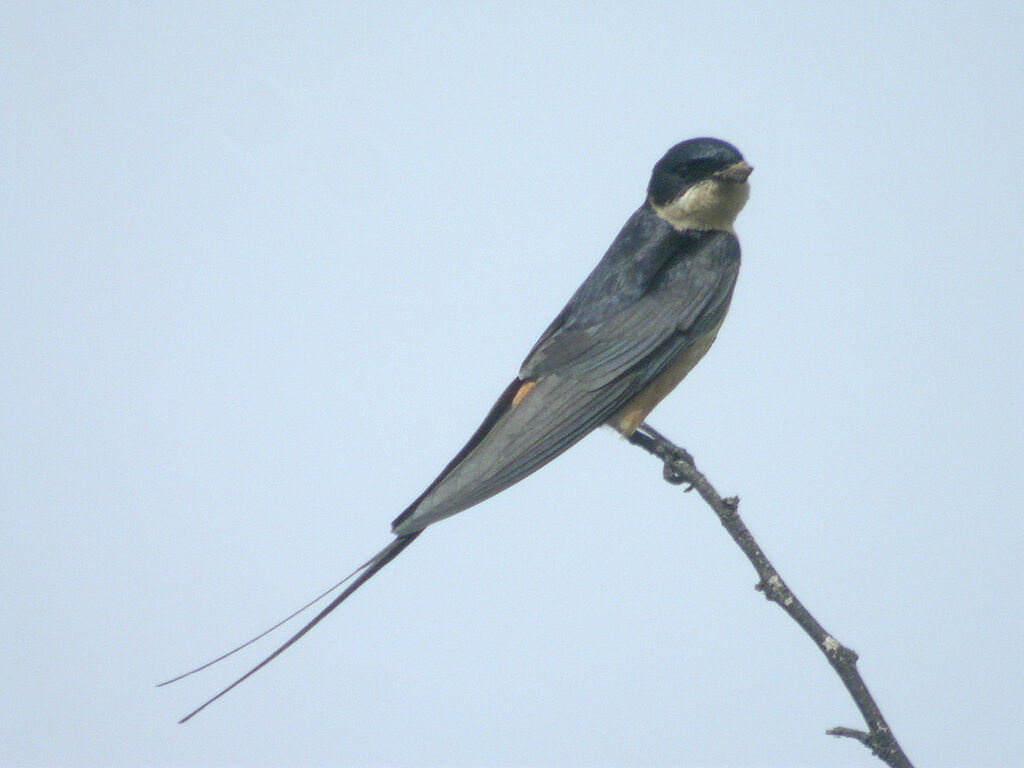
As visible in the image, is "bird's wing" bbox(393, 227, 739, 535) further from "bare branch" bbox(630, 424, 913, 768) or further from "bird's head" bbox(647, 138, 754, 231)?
"bare branch" bbox(630, 424, 913, 768)

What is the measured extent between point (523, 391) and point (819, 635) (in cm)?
146

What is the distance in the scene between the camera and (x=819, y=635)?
1.91m

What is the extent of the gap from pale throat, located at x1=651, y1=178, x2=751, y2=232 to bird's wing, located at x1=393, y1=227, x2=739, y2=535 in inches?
2.7

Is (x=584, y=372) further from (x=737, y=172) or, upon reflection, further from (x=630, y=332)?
(x=737, y=172)

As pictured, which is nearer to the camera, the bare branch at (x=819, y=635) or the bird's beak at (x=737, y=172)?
the bare branch at (x=819, y=635)

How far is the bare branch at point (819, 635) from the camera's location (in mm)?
1805

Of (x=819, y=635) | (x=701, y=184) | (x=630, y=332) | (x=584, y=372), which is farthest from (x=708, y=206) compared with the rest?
(x=819, y=635)

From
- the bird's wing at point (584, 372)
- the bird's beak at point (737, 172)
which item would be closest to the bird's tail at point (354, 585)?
the bird's wing at point (584, 372)

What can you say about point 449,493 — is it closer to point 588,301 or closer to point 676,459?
point 676,459

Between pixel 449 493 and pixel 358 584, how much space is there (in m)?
0.39

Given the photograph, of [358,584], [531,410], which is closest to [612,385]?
[531,410]

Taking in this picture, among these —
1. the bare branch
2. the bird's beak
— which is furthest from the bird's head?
the bare branch

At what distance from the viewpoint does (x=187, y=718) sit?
1.91 m

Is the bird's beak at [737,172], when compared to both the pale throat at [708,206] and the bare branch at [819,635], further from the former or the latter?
the bare branch at [819,635]
